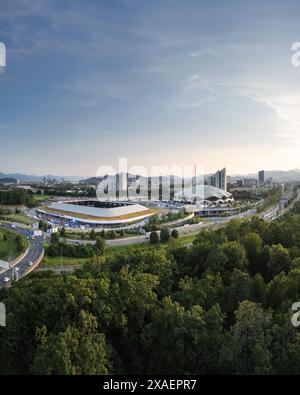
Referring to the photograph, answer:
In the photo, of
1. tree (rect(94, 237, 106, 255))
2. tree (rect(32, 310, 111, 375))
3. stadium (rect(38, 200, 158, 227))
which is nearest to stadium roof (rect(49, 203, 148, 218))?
stadium (rect(38, 200, 158, 227))

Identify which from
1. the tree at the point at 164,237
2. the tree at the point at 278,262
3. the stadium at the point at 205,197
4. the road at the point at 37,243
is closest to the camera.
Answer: the tree at the point at 278,262

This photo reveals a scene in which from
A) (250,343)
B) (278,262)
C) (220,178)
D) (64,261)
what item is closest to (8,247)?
(64,261)

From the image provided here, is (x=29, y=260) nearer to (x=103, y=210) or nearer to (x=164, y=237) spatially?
(x=164, y=237)

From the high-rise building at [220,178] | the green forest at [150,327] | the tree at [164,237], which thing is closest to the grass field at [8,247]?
the tree at [164,237]

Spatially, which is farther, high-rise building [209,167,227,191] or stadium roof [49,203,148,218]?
high-rise building [209,167,227,191]

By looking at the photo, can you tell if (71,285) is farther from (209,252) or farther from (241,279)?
(209,252)

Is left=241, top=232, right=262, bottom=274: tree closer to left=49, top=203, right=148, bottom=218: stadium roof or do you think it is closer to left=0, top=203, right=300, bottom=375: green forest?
left=0, top=203, right=300, bottom=375: green forest

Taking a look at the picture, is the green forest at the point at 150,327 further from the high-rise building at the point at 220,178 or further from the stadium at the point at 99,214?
the high-rise building at the point at 220,178

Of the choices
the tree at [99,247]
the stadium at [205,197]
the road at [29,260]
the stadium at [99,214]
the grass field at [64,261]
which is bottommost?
the grass field at [64,261]
